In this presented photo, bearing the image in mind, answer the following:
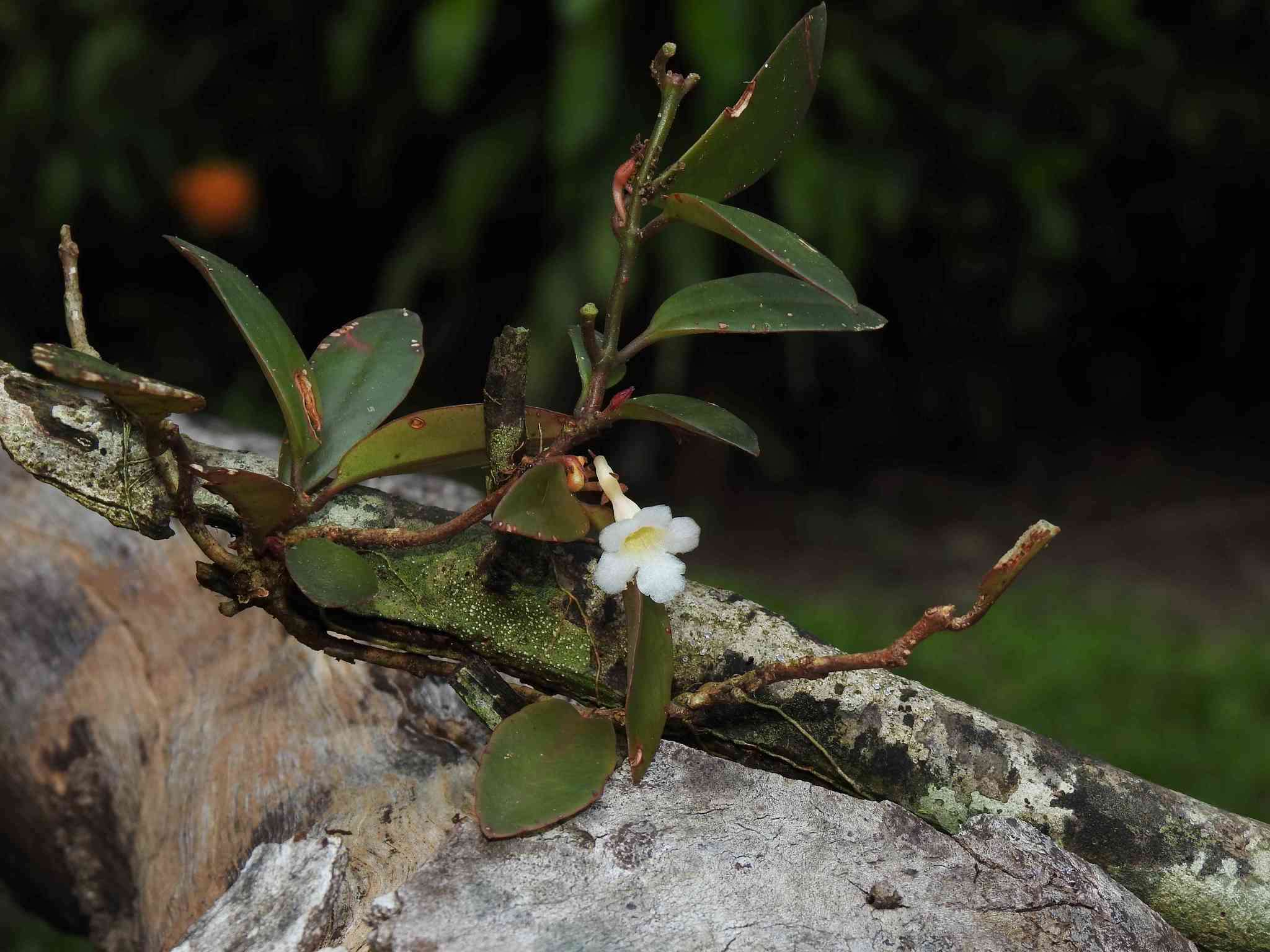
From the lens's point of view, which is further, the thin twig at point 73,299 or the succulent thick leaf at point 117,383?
the thin twig at point 73,299

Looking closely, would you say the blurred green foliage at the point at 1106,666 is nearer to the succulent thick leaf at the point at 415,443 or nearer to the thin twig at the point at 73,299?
the succulent thick leaf at the point at 415,443

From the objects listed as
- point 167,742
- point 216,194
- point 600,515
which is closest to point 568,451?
point 600,515

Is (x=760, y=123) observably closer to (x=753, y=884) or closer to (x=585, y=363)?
(x=585, y=363)

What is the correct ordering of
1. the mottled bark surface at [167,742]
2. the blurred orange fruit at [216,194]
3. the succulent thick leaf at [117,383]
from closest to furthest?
the succulent thick leaf at [117,383]
the mottled bark surface at [167,742]
the blurred orange fruit at [216,194]

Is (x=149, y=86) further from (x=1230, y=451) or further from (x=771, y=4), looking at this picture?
(x=1230, y=451)

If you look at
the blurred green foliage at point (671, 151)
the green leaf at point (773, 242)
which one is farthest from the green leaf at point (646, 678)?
the blurred green foliage at point (671, 151)

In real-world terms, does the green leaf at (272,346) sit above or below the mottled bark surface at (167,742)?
above

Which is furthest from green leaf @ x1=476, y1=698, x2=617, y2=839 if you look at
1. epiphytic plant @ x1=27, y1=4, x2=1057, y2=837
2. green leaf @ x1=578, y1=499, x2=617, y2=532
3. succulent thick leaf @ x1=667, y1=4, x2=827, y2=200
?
succulent thick leaf @ x1=667, y1=4, x2=827, y2=200

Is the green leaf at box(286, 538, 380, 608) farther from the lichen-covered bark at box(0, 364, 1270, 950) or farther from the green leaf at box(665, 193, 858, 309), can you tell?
the green leaf at box(665, 193, 858, 309)
